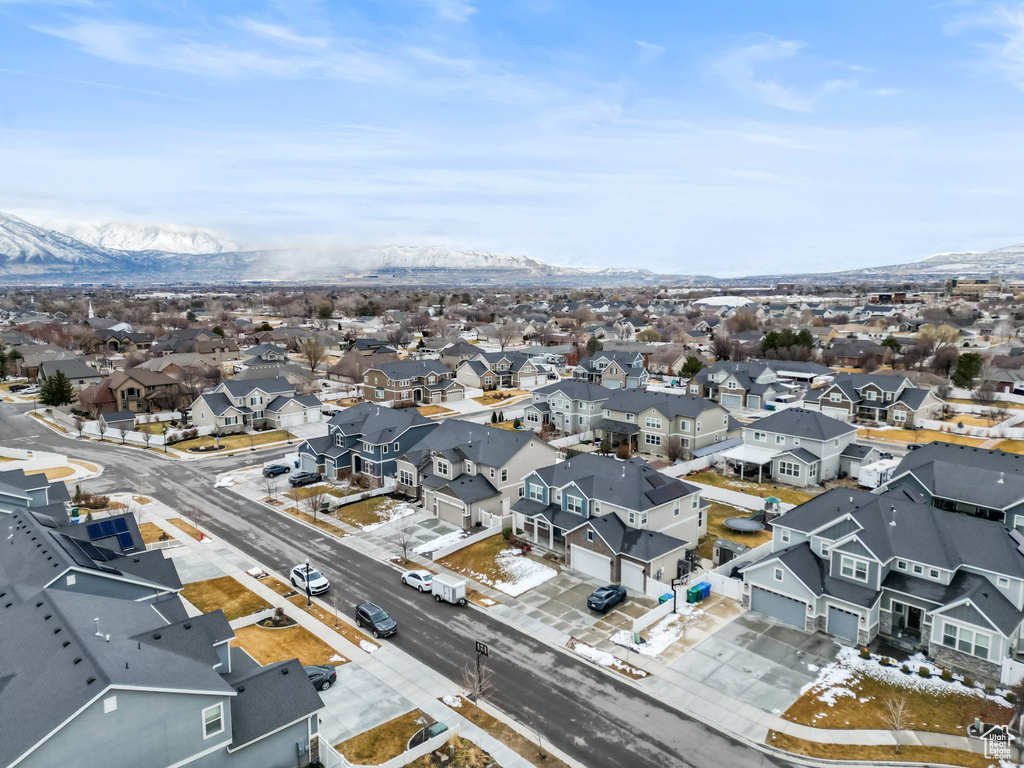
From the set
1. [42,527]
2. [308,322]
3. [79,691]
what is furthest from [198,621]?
[308,322]

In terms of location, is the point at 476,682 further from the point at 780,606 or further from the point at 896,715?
the point at 780,606

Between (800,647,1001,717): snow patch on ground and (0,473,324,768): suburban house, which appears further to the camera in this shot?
(800,647,1001,717): snow patch on ground

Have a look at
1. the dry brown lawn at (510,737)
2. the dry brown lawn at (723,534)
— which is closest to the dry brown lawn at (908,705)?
the dry brown lawn at (510,737)

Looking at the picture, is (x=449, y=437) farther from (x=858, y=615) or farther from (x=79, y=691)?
(x=79, y=691)

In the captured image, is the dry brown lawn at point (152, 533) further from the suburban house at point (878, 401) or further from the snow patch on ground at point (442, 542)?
the suburban house at point (878, 401)

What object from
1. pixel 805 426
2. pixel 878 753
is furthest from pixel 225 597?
pixel 805 426

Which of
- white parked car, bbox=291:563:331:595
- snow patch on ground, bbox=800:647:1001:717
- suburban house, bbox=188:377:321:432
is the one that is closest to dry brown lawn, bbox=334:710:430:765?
white parked car, bbox=291:563:331:595

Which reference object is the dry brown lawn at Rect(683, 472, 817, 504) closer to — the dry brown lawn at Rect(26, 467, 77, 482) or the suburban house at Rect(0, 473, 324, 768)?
the suburban house at Rect(0, 473, 324, 768)
